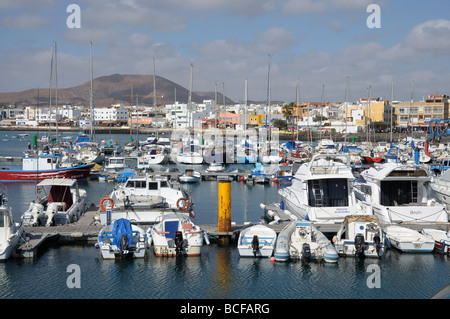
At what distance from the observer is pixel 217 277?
55.3ft

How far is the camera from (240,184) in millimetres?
43031

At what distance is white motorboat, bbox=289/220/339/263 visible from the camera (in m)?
17.8

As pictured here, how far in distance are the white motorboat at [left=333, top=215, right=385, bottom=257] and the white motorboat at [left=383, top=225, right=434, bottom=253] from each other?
1.10m

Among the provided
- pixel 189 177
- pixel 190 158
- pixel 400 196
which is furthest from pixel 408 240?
pixel 190 158

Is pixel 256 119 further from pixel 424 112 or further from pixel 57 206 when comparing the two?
pixel 57 206

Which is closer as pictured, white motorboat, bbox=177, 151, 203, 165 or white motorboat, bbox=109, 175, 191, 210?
white motorboat, bbox=109, 175, 191, 210

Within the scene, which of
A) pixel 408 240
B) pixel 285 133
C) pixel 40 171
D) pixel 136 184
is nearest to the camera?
pixel 408 240

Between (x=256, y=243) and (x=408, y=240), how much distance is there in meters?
6.00

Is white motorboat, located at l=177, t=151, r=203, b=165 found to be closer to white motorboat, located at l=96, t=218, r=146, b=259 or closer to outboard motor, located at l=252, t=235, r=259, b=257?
white motorboat, located at l=96, t=218, r=146, b=259

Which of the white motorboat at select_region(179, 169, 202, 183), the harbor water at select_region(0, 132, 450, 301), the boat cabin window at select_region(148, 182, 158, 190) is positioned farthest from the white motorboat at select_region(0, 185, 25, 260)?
the white motorboat at select_region(179, 169, 202, 183)

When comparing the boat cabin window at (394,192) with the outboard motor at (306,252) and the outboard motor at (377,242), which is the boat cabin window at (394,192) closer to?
the outboard motor at (377,242)
